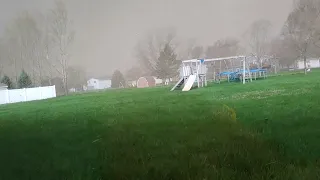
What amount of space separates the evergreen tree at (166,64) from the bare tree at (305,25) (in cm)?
2028

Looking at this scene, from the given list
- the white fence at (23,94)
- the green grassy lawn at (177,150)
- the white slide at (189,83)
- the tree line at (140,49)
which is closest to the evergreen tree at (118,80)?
the tree line at (140,49)

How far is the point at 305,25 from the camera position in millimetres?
24609

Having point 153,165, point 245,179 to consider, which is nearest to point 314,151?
point 245,179

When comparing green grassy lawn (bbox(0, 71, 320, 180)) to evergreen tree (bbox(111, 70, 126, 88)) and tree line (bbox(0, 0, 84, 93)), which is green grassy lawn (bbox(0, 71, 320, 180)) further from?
evergreen tree (bbox(111, 70, 126, 88))

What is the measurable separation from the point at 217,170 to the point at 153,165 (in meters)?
0.56

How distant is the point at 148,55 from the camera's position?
53.7 meters

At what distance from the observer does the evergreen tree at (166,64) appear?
44.1 meters

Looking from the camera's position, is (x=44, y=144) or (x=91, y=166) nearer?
(x=91, y=166)

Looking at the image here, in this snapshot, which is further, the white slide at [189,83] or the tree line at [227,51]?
the tree line at [227,51]

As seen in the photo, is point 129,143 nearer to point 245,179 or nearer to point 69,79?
point 245,179

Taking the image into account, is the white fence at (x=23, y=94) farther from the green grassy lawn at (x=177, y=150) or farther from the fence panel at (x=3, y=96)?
the green grassy lawn at (x=177, y=150)

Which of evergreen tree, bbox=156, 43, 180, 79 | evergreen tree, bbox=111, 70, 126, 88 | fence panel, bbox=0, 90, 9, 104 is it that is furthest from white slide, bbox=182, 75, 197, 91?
evergreen tree, bbox=111, 70, 126, 88

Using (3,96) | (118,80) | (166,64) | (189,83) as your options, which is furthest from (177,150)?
(118,80)

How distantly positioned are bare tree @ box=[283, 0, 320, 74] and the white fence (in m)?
20.0
